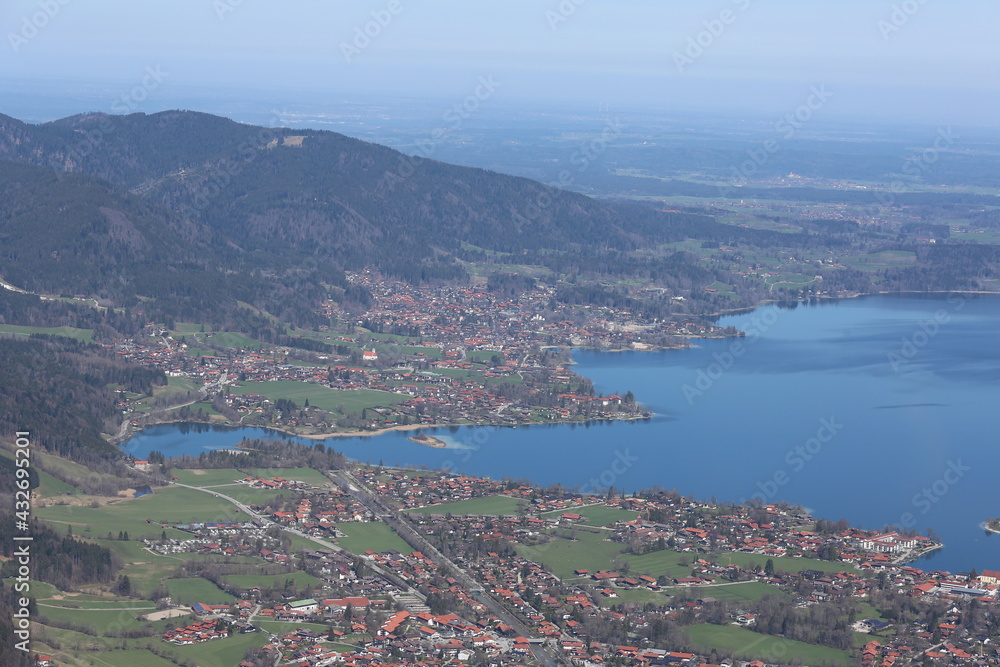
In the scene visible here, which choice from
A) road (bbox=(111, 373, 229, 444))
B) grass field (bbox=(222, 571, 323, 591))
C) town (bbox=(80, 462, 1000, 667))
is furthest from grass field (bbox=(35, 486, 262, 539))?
road (bbox=(111, 373, 229, 444))

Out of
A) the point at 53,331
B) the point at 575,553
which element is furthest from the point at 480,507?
the point at 53,331

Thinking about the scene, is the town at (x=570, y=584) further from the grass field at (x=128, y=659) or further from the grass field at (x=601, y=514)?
the grass field at (x=128, y=659)

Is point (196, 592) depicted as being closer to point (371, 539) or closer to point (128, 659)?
point (128, 659)

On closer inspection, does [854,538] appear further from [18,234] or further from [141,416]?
[18,234]

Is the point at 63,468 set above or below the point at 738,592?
above

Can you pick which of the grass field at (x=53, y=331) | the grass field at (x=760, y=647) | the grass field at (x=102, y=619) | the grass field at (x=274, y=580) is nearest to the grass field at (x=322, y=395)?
the grass field at (x=53, y=331)

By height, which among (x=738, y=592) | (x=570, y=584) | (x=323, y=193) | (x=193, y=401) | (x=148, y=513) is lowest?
(x=148, y=513)
